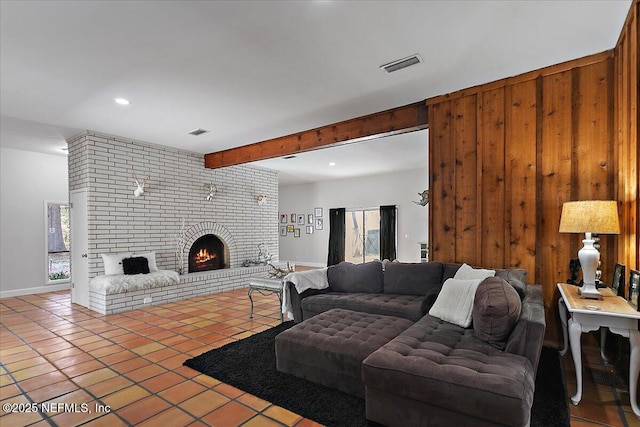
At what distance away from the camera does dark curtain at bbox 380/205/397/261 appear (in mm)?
8898

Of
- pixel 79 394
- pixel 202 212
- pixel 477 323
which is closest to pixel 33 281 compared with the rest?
pixel 202 212

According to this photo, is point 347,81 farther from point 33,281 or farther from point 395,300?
point 33,281

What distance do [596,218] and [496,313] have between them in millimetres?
1111

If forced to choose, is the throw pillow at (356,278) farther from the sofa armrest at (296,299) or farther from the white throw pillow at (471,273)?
the white throw pillow at (471,273)

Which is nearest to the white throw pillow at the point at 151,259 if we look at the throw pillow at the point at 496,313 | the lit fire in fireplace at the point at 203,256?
the lit fire in fireplace at the point at 203,256

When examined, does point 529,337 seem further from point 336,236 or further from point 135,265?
point 336,236

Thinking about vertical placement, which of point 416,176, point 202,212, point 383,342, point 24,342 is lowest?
point 24,342

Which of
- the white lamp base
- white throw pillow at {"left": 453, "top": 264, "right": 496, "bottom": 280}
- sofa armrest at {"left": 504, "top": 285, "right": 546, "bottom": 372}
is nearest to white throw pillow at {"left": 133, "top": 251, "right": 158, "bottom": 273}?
white throw pillow at {"left": 453, "top": 264, "right": 496, "bottom": 280}

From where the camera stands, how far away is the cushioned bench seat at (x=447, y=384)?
1.63 m

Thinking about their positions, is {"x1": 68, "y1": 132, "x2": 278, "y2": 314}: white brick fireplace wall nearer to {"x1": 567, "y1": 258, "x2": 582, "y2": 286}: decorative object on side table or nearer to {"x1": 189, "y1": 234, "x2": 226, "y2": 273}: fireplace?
{"x1": 189, "y1": 234, "x2": 226, "y2": 273}: fireplace

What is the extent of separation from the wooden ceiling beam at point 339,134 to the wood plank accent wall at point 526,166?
0.93ft

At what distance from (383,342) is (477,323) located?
688 millimetres

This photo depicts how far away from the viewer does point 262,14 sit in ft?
Answer: 7.47

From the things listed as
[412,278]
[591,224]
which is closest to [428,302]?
[412,278]
